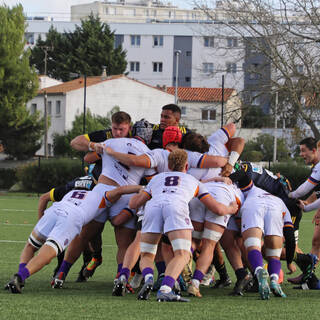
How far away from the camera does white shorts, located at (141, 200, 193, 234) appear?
24.6 feet

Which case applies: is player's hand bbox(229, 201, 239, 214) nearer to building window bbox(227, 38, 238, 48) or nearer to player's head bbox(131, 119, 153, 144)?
player's head bbox(131, 119, 153, 144)

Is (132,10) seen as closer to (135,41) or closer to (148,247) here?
(135,41)

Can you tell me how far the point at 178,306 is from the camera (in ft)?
22.5

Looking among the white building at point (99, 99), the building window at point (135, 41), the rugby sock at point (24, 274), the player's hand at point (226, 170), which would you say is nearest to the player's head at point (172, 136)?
the player's hand at point (226, 170)

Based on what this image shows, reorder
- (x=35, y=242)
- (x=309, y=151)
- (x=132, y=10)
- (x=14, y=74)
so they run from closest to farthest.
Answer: (x=35, y=242), (x=309, y=151), (x=14, y=74), (x=132, y=10)

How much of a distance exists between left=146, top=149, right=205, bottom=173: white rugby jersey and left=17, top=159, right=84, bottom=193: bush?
2826 centimetres

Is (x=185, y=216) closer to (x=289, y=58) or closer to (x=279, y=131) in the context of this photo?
(x=289, y=58)

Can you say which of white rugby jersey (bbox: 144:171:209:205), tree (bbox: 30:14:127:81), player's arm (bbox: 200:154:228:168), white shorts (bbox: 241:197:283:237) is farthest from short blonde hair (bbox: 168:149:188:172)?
tree (bbox: 30:14:127:81)

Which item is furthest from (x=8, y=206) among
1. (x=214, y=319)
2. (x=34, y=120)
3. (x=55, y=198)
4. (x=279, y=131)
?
(x=279, y=131)

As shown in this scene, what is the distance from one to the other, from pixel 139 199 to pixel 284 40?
22.4 meters

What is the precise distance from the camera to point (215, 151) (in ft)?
28.7

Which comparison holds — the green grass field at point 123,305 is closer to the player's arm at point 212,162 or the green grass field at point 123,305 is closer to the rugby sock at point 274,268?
the rugby sock at point 274,268

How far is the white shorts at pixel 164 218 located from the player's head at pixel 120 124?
125 centimetres

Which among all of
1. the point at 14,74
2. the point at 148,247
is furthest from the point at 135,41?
the point at 148,247
